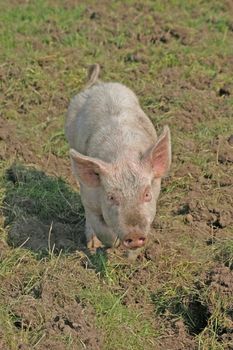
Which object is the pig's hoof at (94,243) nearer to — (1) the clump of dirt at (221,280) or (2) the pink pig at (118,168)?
(2) the pink pig at (118,168)

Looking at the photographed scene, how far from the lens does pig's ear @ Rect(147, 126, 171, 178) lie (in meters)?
6.62

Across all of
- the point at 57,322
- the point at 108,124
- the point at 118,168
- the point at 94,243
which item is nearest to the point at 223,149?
the point at 108,124

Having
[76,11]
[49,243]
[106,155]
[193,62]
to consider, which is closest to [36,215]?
[49,243]

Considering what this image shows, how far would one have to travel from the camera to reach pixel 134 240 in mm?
6043

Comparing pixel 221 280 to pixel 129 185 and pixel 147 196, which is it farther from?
pixel 129 185

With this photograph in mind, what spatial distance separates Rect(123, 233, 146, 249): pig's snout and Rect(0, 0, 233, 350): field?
1.75ft

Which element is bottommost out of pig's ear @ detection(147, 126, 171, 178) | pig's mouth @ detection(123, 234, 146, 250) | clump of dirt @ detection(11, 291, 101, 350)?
clump of dirt @ detection(11, 291, 101, 350)

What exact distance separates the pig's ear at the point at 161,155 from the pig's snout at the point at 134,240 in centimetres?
78

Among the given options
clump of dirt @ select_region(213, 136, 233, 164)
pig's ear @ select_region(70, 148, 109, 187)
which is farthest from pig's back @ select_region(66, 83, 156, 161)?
clump of dirt @ select_region(213, 136, 233, 164)

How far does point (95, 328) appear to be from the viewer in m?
6.05

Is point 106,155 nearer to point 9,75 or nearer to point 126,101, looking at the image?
point 126,101

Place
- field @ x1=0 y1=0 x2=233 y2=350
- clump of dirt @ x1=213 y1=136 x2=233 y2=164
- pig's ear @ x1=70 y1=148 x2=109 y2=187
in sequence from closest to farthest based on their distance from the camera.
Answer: field @ x1=0 y1=0 x2=233 y2=350
pig's ear @ x1=70 y1=148 x2=109 y2=187
clump of dirt @ x1=213 y1=136 x2=233 y2=164

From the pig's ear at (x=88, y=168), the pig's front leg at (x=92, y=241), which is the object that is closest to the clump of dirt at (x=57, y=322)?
the pig's ear at (x=88, y=168)

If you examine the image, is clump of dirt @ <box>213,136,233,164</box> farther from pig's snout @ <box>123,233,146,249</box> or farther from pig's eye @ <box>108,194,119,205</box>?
pig's snout @ <box>123,233,146,249</box>
